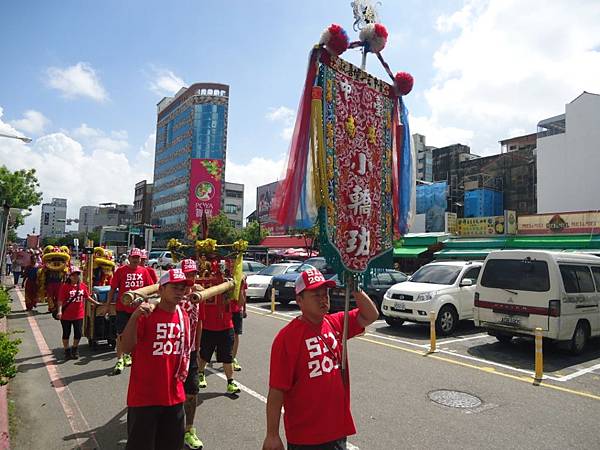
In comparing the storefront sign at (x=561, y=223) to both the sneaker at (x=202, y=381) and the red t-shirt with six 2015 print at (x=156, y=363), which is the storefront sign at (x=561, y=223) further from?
the red t-shirt with six 2015 print at (x=156, y=363)

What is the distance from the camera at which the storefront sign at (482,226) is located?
84.1ft

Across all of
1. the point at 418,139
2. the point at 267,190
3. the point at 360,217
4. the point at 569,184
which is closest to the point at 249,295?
the point at 360,217

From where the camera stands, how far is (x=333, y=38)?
3.03 m

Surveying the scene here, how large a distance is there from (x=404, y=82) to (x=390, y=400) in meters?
3.98

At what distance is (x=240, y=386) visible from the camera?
589 cm

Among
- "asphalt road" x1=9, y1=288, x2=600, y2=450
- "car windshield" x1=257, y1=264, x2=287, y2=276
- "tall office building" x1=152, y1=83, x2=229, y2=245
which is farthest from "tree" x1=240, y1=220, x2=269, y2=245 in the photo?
"asphalt road" x1=9, y1=288, x2=600, y2=450

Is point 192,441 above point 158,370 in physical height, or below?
below

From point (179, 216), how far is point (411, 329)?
72.4m

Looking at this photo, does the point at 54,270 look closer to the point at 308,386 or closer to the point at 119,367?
the point at 119,367

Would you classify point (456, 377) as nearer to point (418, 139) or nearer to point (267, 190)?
point (267, 190)

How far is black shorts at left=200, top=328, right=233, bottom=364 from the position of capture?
5.36 m

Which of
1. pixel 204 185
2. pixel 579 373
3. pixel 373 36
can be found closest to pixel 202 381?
pixel 373 36

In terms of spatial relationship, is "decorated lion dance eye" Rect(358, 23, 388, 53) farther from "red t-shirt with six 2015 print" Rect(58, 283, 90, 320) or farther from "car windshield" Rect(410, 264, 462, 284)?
"car windshield" Rect(410, 264, 462, 284)

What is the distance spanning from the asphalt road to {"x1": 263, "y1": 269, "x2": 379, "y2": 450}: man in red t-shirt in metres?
2.02
